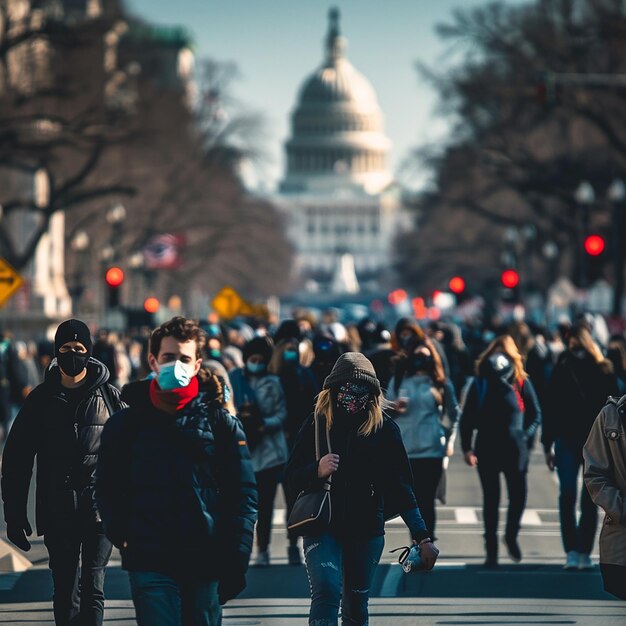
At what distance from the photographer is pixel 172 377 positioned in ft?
25.7

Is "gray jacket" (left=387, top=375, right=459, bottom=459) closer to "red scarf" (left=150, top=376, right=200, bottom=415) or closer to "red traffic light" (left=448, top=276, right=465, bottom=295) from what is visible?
A: "red scarf" (left=150, top=376, right=200, bottom=415)

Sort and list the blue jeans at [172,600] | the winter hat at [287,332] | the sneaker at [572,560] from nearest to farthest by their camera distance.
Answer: the blue jeans at [172,600] → the sneaker at [572,560] → the winter hat at [287,332]

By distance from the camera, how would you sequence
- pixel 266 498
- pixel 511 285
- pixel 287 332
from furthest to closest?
pixel 511 285 → pixel 287 332 → pixel 266 498

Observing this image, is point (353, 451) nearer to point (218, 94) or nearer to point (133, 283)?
point (218, 94)

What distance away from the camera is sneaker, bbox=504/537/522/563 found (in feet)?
47.2

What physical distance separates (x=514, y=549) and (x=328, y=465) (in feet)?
18.4

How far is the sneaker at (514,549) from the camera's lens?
1438cm

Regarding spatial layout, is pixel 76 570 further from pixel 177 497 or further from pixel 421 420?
pixel 421 420

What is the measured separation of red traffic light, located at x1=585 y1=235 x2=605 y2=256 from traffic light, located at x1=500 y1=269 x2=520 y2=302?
15.2 m

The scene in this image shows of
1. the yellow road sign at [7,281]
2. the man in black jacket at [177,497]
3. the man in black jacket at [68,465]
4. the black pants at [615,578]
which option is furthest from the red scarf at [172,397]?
the yellow road sign at [7,281]

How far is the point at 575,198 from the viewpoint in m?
55.2

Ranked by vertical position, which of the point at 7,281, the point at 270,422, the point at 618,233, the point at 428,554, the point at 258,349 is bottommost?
the point at 428,554

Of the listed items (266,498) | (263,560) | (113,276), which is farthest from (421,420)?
(113,276)

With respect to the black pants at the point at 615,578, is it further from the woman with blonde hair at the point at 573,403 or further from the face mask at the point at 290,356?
the face mask at the point at 290,356
